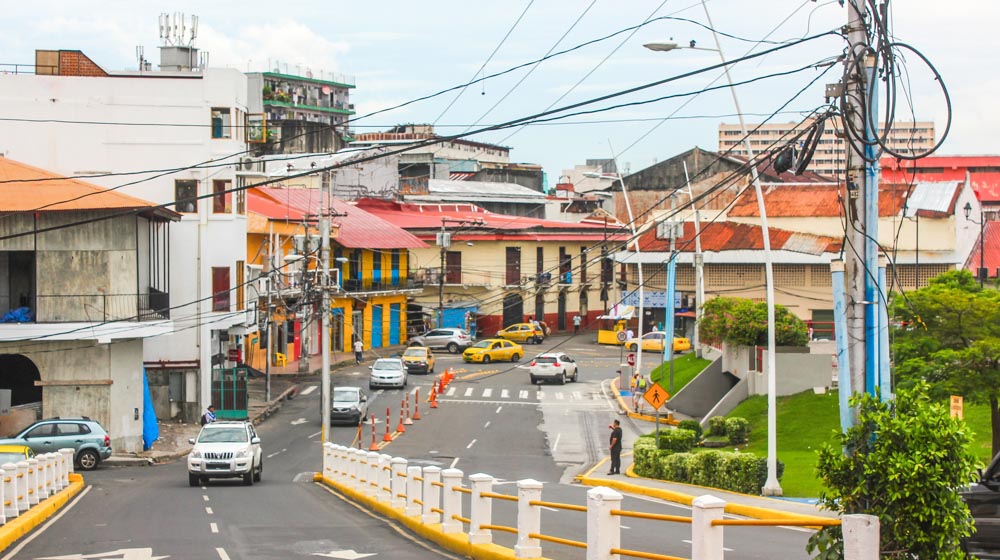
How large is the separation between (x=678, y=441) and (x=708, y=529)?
23.7m

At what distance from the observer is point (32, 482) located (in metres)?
24.8

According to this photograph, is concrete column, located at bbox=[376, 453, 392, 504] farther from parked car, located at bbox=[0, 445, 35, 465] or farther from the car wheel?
the car wheel

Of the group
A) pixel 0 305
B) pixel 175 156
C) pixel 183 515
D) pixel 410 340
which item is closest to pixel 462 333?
pixel 410 340

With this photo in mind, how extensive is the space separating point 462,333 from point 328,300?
112 ft

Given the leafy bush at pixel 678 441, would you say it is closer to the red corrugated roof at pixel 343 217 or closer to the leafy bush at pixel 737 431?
the leafy bush at pixel 737 431

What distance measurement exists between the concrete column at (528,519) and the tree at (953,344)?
12.4 metres

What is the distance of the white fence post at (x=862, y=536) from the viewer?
10.1 meters

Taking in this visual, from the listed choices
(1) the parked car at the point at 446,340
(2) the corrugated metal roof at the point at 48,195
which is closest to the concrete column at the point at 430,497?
(2) the corrugated metal roof at the point at 48,195

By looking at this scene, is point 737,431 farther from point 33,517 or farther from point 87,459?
point 33,517

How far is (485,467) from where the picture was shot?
121ft

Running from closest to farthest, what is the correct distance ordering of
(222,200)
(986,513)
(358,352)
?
1. (986,513)
2. (222,200)
3. (358,352)

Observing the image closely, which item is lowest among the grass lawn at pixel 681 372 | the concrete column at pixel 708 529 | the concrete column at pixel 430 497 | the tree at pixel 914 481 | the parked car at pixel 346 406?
the parked car at pixel 346 406

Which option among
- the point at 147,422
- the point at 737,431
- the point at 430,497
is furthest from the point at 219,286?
the point at 430,497

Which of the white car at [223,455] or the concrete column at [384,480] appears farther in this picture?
the white car at [223,455]
